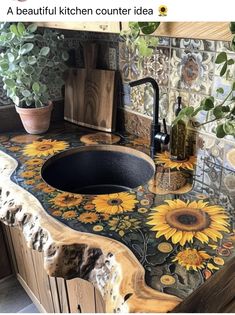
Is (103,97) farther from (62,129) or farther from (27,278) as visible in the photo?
(27,278)

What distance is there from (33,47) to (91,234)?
87cm

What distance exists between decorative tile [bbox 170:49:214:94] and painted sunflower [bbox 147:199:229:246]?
1.46 feet

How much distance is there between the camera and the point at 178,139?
1190 mm

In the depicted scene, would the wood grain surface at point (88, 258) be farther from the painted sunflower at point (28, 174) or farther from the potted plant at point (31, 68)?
the potted plant at point (31, 68)

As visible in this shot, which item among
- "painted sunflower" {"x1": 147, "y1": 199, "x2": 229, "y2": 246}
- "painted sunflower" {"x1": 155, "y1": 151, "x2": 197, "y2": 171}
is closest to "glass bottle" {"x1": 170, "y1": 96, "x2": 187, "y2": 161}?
"painted sunflower" {"x1": 155, "y1": 151, "x2": 197, "y2": 171}

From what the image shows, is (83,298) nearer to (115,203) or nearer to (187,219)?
(115,203)

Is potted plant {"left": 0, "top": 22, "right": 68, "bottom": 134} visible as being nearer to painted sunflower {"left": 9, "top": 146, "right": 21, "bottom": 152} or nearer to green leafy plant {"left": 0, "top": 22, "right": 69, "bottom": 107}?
green leafy plant {"left": 0, "top": 22, "right": 69, "bottom": 107}

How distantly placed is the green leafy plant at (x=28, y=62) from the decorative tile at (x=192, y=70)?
0.53m

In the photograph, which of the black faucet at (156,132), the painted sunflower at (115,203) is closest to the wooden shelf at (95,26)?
the black faucet at (156,132)

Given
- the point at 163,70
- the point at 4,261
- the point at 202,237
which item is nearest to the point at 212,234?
the point at 202,237

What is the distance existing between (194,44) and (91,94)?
21.8 inches

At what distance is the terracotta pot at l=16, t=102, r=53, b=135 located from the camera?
1.40 meters

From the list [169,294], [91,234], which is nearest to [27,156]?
[91,234]
